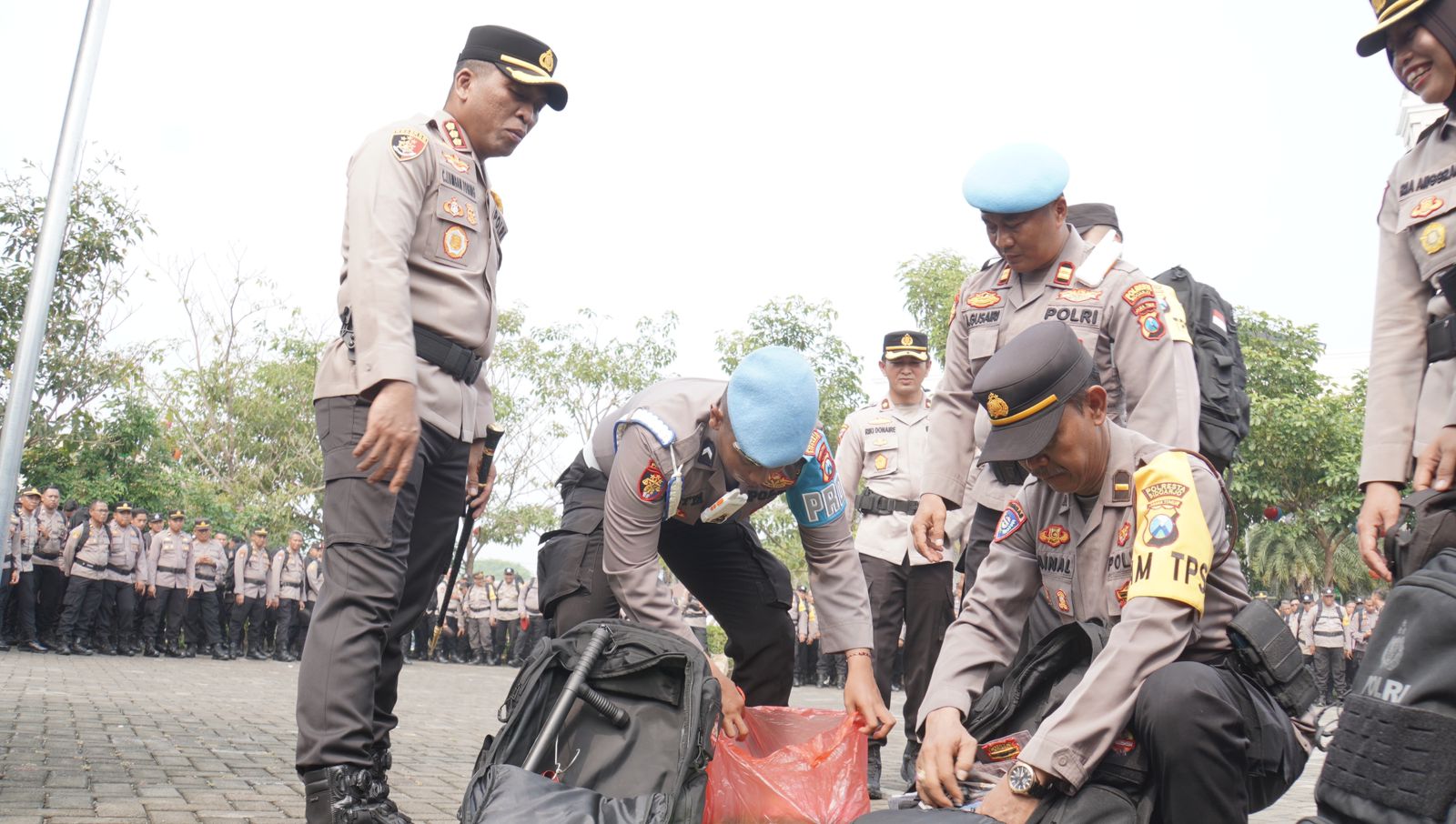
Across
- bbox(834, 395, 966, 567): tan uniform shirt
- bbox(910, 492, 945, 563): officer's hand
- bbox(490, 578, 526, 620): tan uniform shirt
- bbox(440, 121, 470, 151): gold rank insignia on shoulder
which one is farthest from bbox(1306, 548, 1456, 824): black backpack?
bbox(490, 578, 526, 620): tan uniform shirt

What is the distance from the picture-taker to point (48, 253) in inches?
178

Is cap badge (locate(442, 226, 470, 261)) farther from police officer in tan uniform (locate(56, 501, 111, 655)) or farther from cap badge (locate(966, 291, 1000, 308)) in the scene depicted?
police officer in tan uniform (locate(56, 501, 111, 655))

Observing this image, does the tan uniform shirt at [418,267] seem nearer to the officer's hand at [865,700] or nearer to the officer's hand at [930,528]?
the officer's hand at [865,700]

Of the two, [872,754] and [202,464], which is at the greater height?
[202,464]

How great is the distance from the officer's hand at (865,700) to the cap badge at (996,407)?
4.06ft

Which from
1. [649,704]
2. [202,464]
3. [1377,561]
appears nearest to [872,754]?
[649,704]

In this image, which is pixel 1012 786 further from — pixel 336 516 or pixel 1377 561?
pixel 336 516

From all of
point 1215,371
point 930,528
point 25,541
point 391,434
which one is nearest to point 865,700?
point 930,528

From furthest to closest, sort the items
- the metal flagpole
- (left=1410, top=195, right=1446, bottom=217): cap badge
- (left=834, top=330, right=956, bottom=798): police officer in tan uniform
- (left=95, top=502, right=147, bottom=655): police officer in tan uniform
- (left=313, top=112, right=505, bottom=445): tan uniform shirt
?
(left=95, top=502, right=147, bottom=655): police officer in tan uniform
(left=834, top=330, right=956, bottom=798): police officer in tan uniform
the metal flagpole
(left=313, top=112, right=505, bottom=445): tan uniform shirt
(left=1410, top=195, right=1446, bottom=217): cap badge

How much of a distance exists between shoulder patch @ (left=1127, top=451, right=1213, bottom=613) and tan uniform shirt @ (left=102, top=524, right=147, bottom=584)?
17.2 metres

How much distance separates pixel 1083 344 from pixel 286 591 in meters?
19.2

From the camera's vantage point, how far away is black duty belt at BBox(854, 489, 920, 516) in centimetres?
646

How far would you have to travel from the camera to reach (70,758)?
179 inches

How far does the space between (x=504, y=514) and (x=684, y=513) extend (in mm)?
30107
